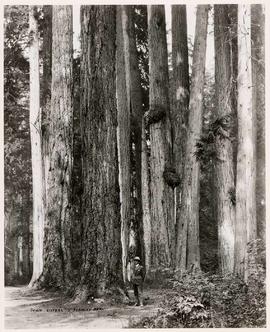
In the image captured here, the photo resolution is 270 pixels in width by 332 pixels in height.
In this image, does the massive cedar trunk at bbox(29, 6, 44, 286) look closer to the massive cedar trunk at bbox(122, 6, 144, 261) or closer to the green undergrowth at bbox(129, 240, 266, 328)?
the massive cedar trunk at bbox(122, 6, 144, 261)

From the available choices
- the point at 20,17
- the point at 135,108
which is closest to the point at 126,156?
the point at 135,108

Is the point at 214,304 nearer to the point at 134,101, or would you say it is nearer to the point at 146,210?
the point at 146,210

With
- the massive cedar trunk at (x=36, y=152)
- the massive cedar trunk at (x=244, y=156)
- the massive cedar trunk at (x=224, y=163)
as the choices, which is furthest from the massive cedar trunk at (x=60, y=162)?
the massive cedar trunk at (x=244, y=156)

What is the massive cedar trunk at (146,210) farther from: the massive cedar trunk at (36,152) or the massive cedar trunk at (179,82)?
the massive cedar trunk at (36,152)

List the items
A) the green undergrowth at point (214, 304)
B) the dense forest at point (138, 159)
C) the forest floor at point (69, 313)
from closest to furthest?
the green undergrowth at point (214, 304) → the forest floor at point (69, 313) → the dense forest at point (138, 159)

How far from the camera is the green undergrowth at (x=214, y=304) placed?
29.0 ft

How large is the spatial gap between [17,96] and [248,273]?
10729 millimetres

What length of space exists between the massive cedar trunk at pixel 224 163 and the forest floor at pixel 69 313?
387 centimetres

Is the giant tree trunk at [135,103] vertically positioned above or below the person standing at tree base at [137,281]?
above

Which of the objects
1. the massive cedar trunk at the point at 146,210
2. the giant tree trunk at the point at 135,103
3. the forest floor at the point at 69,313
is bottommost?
the forest floor at the point at 69,313

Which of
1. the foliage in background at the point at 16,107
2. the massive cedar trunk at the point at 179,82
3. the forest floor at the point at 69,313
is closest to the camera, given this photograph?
the forest floor at the point at 69,313

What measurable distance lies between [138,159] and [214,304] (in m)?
8.23

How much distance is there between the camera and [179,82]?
16.5 metres

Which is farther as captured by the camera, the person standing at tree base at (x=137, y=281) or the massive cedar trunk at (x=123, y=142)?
the massive cedar trunk at (x=123, y=142)
